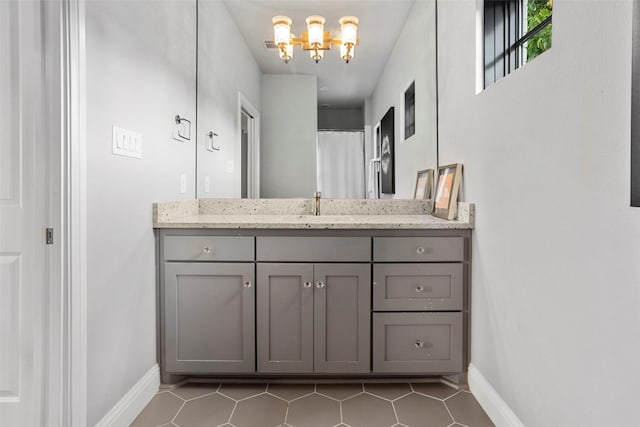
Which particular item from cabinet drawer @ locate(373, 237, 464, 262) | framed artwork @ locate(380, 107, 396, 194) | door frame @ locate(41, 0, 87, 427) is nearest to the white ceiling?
framed artwork @ locate(380, 107, 396, 194)

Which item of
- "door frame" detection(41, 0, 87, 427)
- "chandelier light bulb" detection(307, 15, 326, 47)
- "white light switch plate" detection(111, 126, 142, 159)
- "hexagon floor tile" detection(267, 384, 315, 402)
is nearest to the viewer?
"door frame" detection(41, 0, 87, 427)

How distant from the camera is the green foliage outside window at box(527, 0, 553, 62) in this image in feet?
4.45

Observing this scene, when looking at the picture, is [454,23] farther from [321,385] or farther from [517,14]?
[321,385]

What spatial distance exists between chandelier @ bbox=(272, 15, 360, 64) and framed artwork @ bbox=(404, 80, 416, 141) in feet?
1.37

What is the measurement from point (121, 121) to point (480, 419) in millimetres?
1998

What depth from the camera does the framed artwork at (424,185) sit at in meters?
2.36

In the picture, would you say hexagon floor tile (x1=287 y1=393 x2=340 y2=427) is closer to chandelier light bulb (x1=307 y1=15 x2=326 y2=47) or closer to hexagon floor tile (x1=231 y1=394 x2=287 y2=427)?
hexagon floor tile (x1=231 y1=394 x2=287 y2=427)

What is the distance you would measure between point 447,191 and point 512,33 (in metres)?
0.81

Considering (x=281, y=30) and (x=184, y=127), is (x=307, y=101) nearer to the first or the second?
(x=281, y=30)

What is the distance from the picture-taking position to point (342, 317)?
191 cm

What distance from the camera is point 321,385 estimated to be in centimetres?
197

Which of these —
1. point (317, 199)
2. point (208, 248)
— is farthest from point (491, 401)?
point (208, 248)

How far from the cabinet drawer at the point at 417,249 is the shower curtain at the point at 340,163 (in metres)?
0.54

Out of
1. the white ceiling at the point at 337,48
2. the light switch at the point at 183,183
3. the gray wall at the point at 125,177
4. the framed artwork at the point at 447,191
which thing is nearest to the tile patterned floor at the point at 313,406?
the gray wall at the point at 125,177
